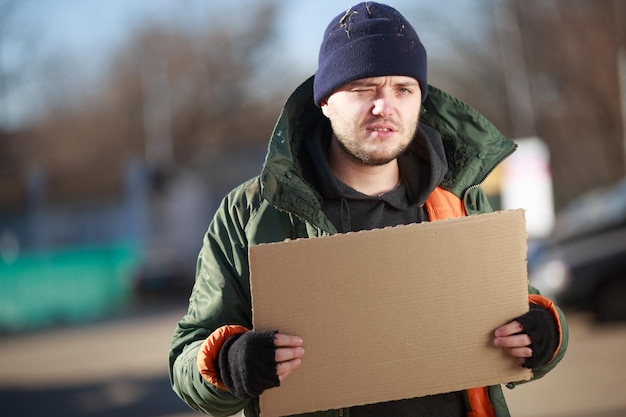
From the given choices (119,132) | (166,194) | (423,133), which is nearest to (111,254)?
(166,194)

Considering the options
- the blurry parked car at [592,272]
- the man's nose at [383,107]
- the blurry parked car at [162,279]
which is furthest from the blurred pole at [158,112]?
the man's nose at [383,107]

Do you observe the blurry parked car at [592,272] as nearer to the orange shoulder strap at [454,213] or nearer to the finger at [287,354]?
the orange shoulder strap at [454,213]

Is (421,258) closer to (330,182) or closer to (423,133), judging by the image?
(330,182)

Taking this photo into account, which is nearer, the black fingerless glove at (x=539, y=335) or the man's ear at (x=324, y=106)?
the black fingerless glove at (x=539, y=335)

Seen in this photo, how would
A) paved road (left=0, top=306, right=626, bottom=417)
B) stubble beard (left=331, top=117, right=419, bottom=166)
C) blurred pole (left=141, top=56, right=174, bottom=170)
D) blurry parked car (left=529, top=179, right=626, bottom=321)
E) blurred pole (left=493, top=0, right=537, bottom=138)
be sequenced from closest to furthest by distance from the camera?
stubble beard (left=331, top=117, right=419, bottom=166) < paved road (left=0, top=306, right=626, bottom=417) < blurry parked car (left=529, top=179, right=626, bottom=321) < blurred pole (left=493, top=0, right=537, bottom=138) < blurred pole (left=141, top=56, right=174, bottom=170)

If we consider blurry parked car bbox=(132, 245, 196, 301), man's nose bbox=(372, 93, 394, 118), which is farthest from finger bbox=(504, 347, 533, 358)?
blurry parked car bbox=(132, 245, 196, 301)

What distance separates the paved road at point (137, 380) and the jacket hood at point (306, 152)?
175 inches

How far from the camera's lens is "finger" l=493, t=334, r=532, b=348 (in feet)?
7.58

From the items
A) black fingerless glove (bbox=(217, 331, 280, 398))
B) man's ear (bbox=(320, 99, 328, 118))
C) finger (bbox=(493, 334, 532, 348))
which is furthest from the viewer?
man's ear (bbox=(320, 99, 328, 118))

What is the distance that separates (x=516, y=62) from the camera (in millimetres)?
31875

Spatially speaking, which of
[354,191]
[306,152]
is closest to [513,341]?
[354,191]

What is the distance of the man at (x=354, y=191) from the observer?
2398mm

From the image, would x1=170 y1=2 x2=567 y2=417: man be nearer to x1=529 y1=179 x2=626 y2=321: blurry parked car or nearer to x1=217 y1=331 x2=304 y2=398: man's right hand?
x1=217 y1=331 x2=304 y2=398: man's right hand

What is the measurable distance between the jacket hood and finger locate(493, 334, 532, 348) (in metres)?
0.58
